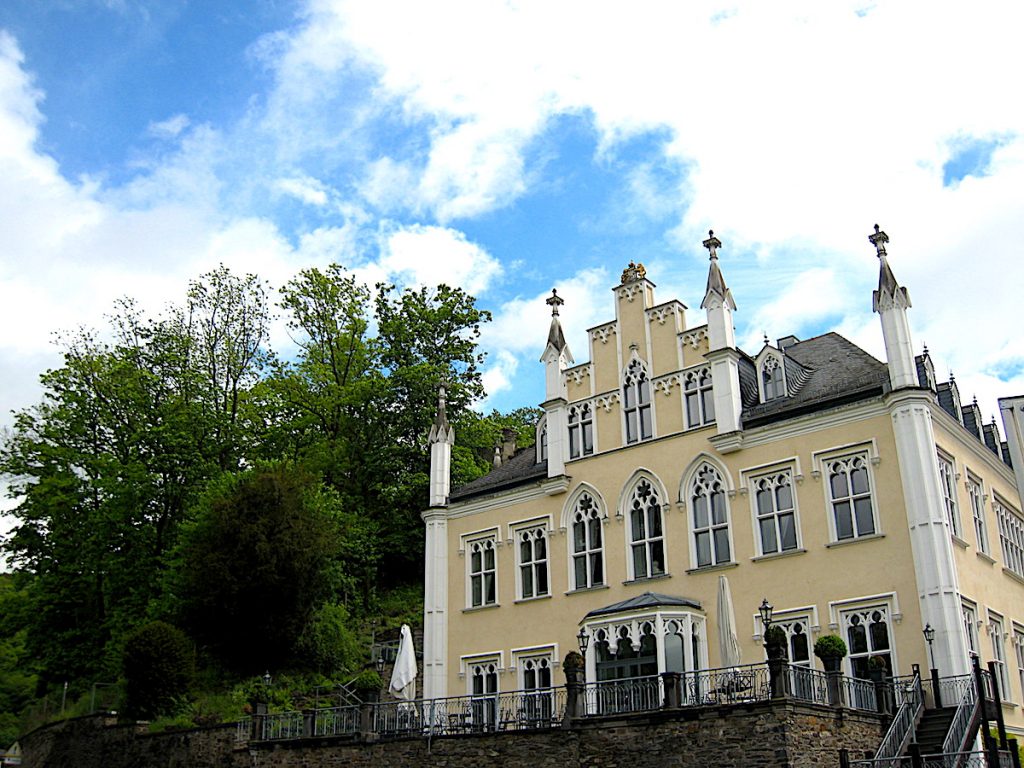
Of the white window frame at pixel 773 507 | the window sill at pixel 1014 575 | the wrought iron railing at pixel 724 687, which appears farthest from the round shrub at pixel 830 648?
the window sill at pixel 1014 575

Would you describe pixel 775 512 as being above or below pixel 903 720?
above

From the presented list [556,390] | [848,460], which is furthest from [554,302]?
[848,460]

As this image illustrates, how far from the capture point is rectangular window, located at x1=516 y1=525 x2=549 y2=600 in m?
30.3

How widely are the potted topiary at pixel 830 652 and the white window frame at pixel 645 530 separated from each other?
6.71 meters

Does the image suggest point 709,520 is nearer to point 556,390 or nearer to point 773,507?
point 773,507

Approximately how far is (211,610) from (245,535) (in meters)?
→ 2.61

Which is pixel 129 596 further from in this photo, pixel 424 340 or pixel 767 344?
pixel 767 344

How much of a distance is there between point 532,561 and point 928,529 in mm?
12148

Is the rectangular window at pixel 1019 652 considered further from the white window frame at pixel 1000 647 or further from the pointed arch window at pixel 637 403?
the pointed arch window at pixel 637 403

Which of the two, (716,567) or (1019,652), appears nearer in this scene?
(1019,652)

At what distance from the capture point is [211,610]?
31906 millimetres

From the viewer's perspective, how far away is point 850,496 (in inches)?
969

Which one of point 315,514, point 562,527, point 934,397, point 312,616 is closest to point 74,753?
point 312,616

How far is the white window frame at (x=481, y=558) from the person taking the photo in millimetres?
31594
